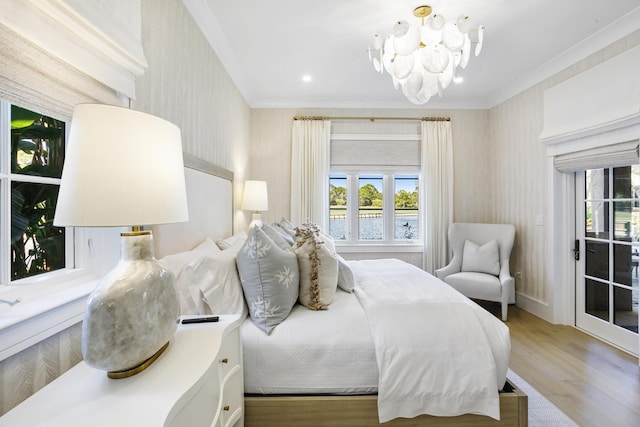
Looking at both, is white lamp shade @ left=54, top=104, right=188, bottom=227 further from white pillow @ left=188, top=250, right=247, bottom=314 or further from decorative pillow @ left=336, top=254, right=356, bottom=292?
decorative pillow @ left=336, top=254, right=356, bottom=292

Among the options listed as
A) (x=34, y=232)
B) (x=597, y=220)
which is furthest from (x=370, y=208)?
(x=34, y=232)

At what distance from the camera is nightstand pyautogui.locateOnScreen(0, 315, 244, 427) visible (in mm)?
617

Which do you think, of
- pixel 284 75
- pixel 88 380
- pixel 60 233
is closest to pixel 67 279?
pixel 60 233

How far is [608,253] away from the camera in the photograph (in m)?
2.68

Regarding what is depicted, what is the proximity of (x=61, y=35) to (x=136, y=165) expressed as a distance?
622mm

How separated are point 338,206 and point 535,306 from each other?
8.60ft

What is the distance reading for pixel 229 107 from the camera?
2916mm

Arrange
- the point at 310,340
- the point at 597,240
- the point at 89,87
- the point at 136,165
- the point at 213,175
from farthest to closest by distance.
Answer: the point at 597,240 → the point at 213,175 → the point at 310,340 → the point at 89,87 → the point at 136,165

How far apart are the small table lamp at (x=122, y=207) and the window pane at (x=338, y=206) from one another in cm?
340

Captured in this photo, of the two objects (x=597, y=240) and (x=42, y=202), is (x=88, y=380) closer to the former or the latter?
(x=42, y=202)

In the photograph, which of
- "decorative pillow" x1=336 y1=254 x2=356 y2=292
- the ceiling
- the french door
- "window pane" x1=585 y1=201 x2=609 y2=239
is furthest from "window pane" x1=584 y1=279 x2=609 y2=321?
"decorative pillow" x1=336 y1=254 x2=356 y2=292

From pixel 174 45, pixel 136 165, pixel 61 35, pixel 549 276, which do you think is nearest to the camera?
pixel 136 165

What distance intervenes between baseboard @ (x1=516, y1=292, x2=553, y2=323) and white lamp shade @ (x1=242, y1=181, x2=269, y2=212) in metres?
3.23

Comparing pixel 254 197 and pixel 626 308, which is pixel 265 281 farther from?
pixel 626 308
